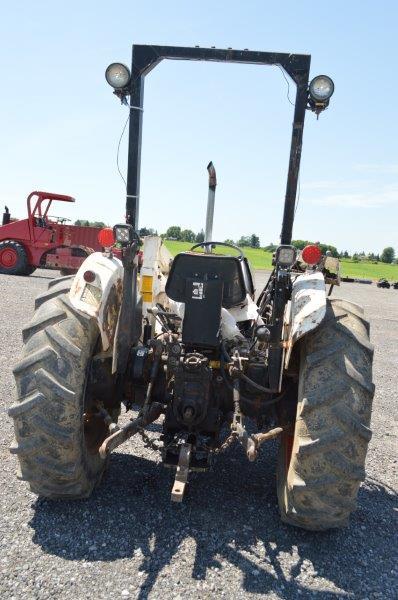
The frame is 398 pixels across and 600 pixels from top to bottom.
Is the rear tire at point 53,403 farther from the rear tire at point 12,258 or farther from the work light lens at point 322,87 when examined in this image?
the rear tire at point 12,258

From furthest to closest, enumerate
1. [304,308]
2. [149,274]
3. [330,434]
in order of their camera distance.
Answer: [149,274], [304,308], [330,434]

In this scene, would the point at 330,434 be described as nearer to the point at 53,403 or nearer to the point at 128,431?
the point at 128,431

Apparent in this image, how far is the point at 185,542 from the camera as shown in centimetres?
280

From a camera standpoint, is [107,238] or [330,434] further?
[107,238]

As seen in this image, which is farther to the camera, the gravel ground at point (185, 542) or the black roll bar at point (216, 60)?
the black roll bar at point (216, 60)

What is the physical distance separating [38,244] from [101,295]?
44.4ft

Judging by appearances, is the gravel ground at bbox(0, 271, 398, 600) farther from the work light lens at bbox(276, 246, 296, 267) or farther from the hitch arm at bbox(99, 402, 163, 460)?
the work light lens at bbox(276, 246, 296, 267)

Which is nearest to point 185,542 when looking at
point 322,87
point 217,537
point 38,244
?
point 217,537

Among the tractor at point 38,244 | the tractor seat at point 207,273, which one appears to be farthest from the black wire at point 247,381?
the tractor at point 38,244

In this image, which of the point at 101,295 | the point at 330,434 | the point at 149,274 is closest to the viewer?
the point at 330,434

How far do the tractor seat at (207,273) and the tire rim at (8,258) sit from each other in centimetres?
1376

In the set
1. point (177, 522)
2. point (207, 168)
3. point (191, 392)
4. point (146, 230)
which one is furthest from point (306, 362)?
point (207, 168)

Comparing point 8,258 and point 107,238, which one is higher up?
point 107,238

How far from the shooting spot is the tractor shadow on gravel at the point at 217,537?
2.60 metres
